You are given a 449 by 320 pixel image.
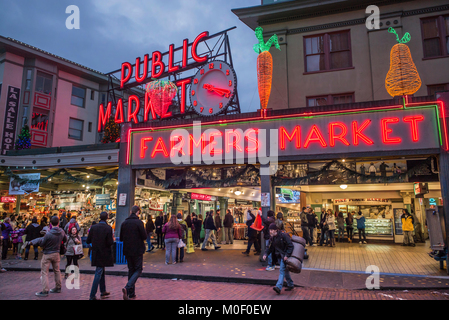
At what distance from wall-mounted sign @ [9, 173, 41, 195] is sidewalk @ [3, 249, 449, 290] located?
196 inches

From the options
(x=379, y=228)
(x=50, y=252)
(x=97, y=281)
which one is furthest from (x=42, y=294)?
(x=379, y=228)

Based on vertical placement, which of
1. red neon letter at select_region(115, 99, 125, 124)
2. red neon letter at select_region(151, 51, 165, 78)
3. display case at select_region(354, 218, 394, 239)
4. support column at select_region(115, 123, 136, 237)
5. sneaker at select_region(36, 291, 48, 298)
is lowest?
sneaker at select_region(36, 291, 48, 298)

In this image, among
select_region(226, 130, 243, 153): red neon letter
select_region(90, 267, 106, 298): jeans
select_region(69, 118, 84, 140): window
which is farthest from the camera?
select_region(69, 118, 84, 140): window

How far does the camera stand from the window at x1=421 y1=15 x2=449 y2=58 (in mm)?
13758

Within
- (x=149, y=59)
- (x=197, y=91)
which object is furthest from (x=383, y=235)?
(x=149, y=59)

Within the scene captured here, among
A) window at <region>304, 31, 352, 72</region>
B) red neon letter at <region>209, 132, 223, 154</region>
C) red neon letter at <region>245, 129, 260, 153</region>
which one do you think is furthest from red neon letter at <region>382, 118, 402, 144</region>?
red neon letter at <region>209, 132, 223, 154</region>

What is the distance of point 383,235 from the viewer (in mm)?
18203

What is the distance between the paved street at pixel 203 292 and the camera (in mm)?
7797

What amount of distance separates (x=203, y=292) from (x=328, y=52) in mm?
12190

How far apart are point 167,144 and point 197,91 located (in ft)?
13.7

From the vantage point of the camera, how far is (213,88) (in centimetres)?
1639

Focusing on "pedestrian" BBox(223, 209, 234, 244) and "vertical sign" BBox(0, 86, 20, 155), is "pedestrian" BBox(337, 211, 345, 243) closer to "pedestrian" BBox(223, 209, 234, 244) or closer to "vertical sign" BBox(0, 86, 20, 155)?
"pedestrian" BBox(223, 209, 234, 244)

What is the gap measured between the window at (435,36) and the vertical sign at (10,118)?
2729 cm
